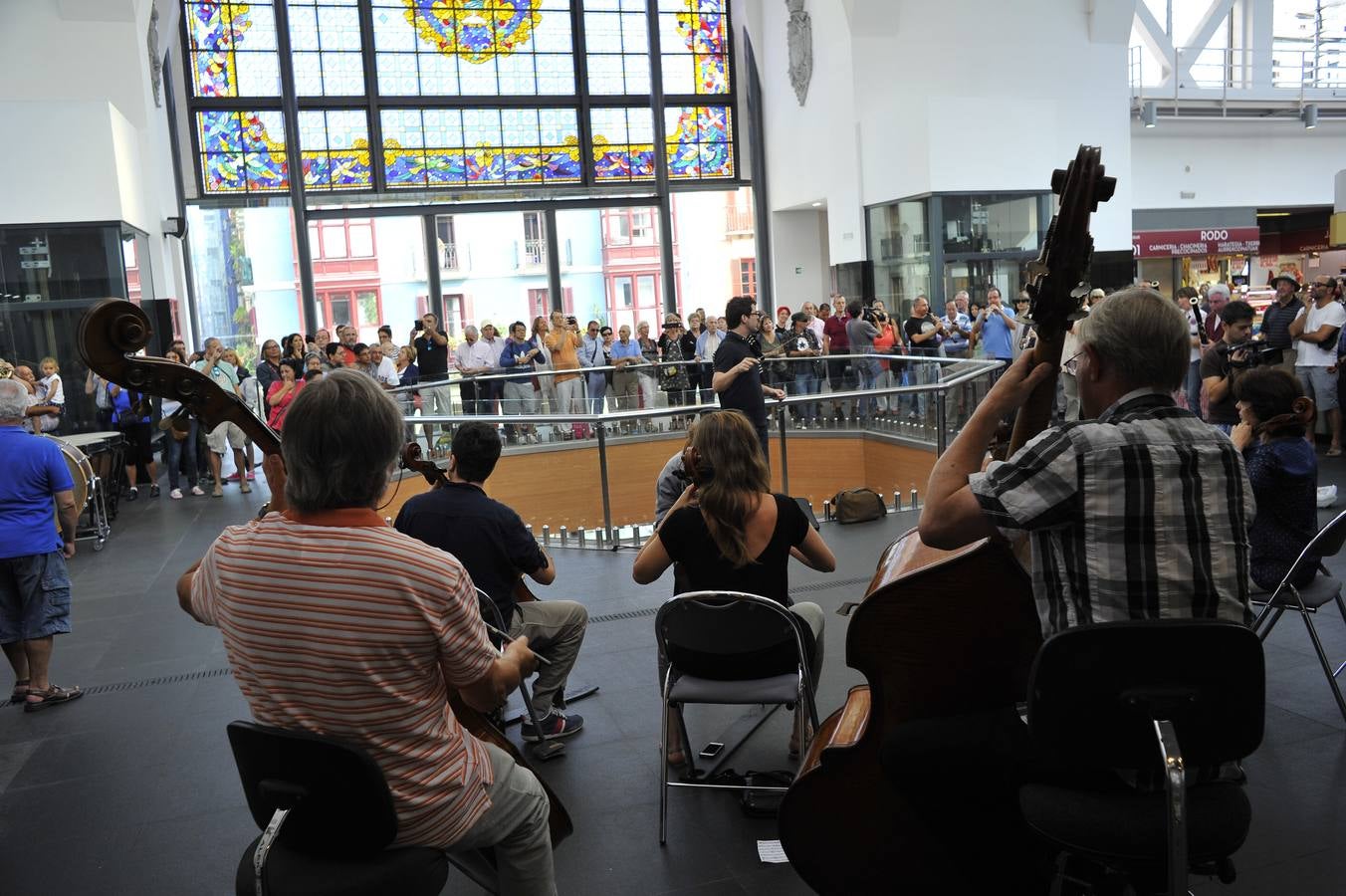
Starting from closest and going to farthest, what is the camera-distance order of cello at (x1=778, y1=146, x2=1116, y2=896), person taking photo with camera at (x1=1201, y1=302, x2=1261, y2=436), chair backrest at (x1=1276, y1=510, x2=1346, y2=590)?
cello at (x1=778, y1=146, x2=1116, y2=896) < chair backrest at (x1=1276, y1=510, x2=1346, y2=590) < person taking photo with camera at (x1=1201, y1=302, x2=1261, y2=436)

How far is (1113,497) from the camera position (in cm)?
189

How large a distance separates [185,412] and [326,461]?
0.92 metres

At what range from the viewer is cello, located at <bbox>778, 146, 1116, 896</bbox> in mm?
2059

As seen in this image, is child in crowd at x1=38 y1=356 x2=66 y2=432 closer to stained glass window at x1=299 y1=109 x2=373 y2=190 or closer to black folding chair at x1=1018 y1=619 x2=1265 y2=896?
stained glass window at x1=299 y1=109 x2=373 y2=190

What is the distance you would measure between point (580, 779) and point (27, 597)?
290cm

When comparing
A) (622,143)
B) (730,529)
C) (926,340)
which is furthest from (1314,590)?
(622,143)

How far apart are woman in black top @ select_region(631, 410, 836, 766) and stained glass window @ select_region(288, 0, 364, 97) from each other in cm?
1700

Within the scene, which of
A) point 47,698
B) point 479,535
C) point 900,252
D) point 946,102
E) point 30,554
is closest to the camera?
point 479,535

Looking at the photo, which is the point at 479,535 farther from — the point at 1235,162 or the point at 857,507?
the point at 1235,162

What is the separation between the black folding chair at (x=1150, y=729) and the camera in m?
1.80

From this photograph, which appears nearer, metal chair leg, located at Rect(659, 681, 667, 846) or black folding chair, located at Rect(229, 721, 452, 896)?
black folding chair, located at Rect(229, 721, 452, 896)

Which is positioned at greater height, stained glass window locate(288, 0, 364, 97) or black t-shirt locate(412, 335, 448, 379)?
stained glass window locate(288, 0, 364, 97)

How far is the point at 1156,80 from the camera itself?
67.8ft

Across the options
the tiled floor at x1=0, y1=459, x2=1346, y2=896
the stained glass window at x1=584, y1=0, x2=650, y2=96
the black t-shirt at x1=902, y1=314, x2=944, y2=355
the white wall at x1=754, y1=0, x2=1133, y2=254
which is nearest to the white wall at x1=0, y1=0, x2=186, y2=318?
the stained glass window at x1=584, y1=0, x2=650, y2=96
